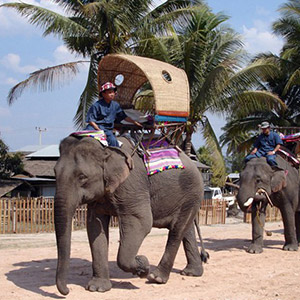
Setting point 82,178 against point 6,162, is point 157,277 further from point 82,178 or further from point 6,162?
point 6,162

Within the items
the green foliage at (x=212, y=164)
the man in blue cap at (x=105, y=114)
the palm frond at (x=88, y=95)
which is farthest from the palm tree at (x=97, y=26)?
the man in blue cap at (x=105, y=114)

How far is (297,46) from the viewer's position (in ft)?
89.4

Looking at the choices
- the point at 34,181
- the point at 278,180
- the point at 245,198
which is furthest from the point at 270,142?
the point at 34,181

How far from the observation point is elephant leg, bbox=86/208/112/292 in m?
7.13

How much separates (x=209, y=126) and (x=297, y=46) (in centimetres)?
795

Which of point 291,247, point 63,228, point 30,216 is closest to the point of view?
point 63,228

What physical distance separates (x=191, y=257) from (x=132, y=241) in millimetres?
1899

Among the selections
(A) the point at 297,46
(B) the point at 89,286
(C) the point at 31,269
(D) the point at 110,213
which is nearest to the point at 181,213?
(D) the point at 110,213

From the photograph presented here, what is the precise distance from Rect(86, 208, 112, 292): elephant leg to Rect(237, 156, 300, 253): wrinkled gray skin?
4.22m

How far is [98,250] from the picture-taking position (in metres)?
7.23

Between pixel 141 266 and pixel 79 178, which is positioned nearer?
pixel 79 178

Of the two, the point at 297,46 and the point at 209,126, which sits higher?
the point at 297,46

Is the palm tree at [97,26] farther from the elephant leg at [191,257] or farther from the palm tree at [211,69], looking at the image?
the elephant leg at [191,257]

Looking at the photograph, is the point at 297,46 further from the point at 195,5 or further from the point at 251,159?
the point at 251,159
